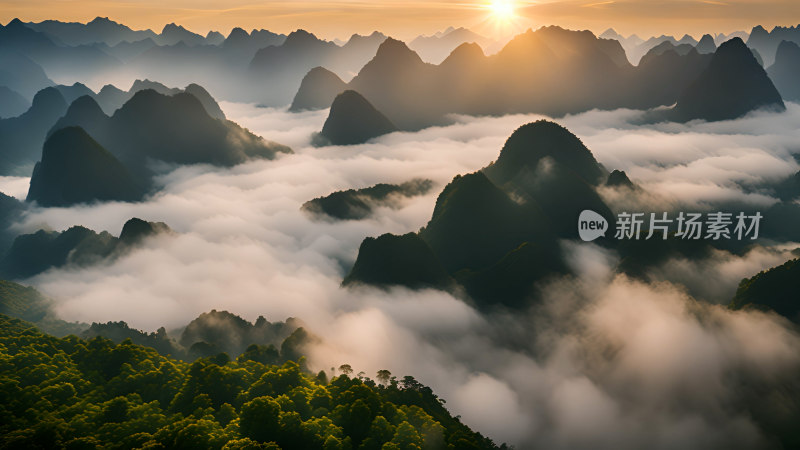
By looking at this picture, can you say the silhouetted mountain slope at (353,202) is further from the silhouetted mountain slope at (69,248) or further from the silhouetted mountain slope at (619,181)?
the silhouetted mountain slope at (619,181)

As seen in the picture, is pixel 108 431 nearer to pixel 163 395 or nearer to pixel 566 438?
pixel 163 395

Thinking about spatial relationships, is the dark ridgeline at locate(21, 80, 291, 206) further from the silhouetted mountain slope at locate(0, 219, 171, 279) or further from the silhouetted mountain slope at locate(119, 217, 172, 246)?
the silhouetted mountain slope at locate(119, 217, 172, 246)

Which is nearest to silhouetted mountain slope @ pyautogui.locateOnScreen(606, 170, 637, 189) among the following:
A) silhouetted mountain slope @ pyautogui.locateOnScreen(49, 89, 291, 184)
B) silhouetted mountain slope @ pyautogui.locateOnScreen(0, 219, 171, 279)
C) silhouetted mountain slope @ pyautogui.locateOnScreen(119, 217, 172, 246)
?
silhouetted mountain slope @ pyautogui.locateOnScreen(0, 219, 171, 279)

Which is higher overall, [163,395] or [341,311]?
[341,311]

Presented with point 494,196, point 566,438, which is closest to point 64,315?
point 494,196

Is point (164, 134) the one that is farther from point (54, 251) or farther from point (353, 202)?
point (353, 202)

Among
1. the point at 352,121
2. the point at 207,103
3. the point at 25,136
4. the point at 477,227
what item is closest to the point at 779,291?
the point at 477,227

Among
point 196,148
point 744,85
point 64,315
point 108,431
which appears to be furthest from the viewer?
point 744,85
